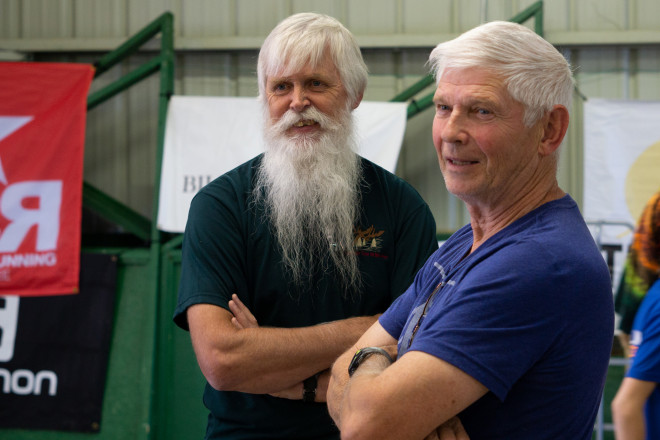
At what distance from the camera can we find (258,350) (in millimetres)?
1930

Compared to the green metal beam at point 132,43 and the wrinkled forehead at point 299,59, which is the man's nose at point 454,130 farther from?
the green metal beam at point 132,43

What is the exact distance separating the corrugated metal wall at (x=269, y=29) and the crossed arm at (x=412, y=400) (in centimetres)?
422

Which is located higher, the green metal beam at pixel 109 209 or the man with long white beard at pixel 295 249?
the man with long white beard at pixel 295 249

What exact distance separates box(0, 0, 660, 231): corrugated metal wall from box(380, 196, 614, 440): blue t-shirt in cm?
417

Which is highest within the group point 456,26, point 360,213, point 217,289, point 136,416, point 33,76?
point 456,26

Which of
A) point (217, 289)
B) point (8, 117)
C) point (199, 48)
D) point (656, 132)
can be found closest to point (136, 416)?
point (8, 117)

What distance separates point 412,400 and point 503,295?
241 mm

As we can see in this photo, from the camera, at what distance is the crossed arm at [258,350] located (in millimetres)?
1919

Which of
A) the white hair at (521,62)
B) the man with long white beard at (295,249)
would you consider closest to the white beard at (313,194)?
the man with long white beard at (295,249)

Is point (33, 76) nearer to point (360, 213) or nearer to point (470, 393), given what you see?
point (360, 213)

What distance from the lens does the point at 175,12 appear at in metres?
5.70

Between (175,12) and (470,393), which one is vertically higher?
(175,12)

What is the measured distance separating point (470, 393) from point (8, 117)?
4445mm

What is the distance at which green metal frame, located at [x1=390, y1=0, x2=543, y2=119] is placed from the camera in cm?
497
